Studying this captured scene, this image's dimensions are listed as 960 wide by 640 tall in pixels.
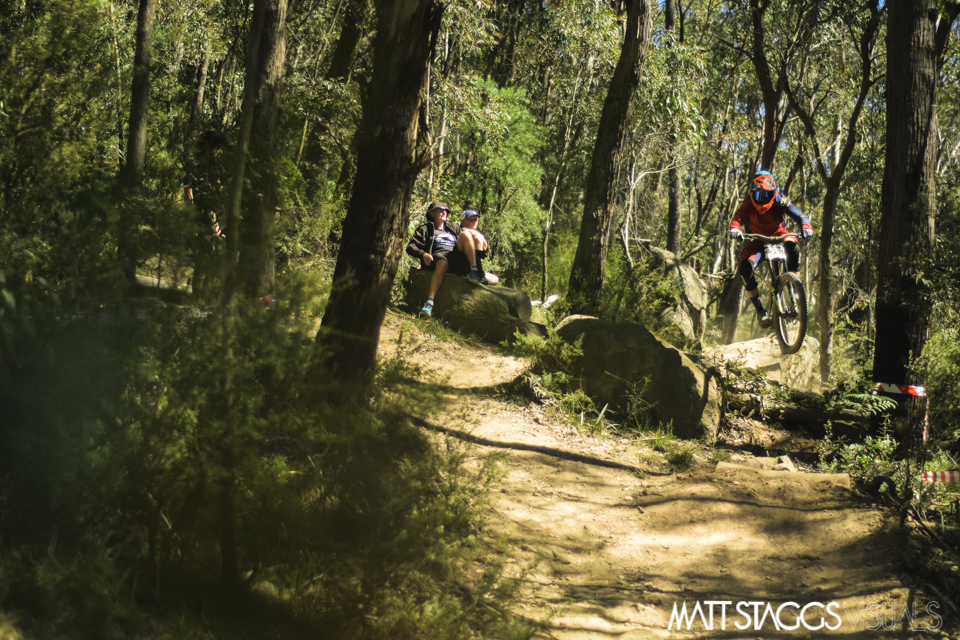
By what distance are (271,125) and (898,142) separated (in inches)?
240

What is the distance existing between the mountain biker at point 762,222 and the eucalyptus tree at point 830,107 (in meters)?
2.77

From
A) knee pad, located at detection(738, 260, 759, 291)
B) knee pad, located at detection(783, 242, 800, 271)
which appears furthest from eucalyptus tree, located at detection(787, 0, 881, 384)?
knee pad, located at detection(738, 260, 759, 291)

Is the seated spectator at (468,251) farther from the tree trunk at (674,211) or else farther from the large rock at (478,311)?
the tree trunk at (674,211)

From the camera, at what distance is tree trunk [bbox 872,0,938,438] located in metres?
6.27

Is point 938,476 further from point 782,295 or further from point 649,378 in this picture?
point 782,295

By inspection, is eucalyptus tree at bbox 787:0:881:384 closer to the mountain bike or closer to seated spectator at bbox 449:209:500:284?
the mountain bike

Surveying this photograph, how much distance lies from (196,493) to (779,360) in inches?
375

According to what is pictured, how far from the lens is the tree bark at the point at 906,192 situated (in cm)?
627

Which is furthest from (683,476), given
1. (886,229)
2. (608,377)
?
(886,229)

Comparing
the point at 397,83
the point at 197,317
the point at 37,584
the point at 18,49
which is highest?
the point at 397,83

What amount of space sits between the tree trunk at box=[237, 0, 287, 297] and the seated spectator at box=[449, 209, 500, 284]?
3621 millimetres

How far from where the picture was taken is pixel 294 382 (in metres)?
2.71

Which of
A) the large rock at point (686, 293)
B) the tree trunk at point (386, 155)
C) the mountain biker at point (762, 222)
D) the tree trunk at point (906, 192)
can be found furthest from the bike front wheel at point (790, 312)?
the tree trunk at point (386, 155)

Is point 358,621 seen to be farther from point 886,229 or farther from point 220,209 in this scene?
point 886,229
